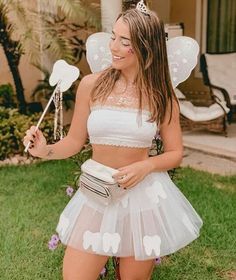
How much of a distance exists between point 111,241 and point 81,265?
0.17 meters

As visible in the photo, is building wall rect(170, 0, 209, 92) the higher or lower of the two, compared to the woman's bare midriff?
lower

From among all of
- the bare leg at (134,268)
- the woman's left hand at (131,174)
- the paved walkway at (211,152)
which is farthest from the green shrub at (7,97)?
the woman's left hand at (131,174)

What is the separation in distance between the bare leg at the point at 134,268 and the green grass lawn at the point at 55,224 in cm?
121

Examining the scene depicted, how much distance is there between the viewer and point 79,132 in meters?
2.52

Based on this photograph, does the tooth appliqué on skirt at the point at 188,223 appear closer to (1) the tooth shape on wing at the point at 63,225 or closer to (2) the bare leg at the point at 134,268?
(2) the bare leg at the point at 134,268

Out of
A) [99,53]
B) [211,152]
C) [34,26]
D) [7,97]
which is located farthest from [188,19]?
[99,53]

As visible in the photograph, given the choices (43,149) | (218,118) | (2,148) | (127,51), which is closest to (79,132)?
(43,149)

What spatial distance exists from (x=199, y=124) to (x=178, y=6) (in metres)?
3.15

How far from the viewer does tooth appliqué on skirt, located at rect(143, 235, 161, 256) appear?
239cm

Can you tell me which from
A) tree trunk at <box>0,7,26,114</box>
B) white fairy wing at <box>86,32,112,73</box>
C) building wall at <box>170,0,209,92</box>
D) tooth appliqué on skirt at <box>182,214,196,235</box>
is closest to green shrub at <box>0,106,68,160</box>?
tree trunk at <box>0,7,26,114</box>

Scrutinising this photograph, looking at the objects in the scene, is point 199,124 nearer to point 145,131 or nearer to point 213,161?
point 213,161

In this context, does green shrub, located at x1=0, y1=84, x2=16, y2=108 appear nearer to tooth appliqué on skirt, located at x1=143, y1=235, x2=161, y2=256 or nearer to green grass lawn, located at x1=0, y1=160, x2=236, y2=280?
green grass lawn, located at x1=0, y1=160, x2=236, y2=280

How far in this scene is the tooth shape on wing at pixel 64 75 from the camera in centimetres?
236

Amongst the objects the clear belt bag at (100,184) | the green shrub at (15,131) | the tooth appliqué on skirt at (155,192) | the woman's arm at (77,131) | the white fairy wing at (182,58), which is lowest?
the green shrub at (15,131)
